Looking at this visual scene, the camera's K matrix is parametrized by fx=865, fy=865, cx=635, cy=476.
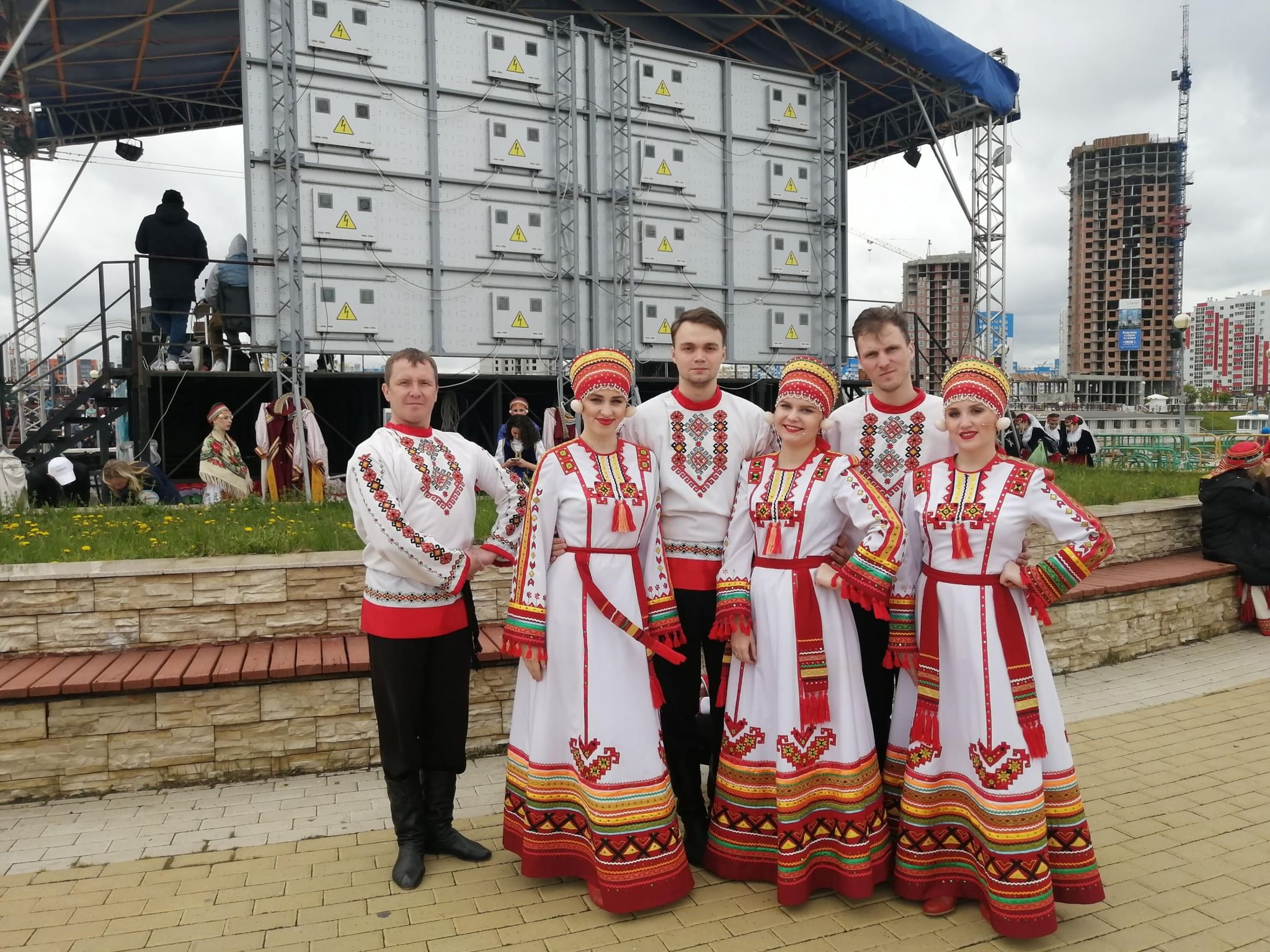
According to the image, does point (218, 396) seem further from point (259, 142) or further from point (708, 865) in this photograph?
point (708, 865)

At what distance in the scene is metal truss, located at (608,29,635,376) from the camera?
13.0 metres

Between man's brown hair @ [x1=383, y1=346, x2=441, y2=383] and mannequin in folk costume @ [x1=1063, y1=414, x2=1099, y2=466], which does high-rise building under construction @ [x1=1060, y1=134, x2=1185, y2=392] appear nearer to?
mannequin in folk costume @ [x1=1063, y1=414, x2=1099, y2=466]

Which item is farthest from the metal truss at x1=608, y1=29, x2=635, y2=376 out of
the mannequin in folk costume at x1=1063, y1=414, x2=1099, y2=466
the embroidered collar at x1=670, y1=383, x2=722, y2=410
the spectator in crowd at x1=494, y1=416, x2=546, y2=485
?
the embroidered collar at x1=670, y1=383, x2=722, y2=410

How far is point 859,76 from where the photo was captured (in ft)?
50.5

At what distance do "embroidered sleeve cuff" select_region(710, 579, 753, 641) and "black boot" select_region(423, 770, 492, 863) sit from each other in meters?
1.28

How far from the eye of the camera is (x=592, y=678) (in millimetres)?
3135

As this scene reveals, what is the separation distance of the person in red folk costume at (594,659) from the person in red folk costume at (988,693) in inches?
35.1

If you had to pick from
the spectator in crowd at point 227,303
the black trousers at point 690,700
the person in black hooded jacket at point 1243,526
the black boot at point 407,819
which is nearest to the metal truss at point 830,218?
the person in black hooded jacket at point 1243,526

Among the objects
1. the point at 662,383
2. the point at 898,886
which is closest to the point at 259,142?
the point at 662,383

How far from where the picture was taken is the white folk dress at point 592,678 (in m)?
3.08

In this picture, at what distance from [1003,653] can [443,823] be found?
7.39 ft

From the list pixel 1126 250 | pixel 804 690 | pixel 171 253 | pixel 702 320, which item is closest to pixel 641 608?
pixel 804 690

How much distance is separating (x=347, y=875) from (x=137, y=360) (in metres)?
8.12

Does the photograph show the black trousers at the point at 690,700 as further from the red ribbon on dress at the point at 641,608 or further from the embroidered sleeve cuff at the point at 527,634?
the embroidered sleeve cuff at the point at 527,634
